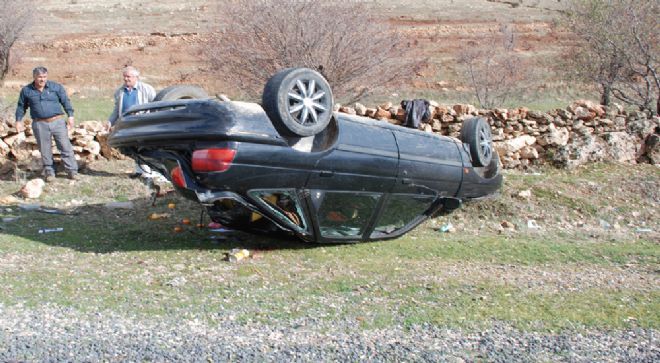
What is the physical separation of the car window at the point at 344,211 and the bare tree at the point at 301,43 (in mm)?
8791

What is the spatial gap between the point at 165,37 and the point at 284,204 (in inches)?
1639

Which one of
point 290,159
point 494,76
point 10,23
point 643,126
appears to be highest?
point 290,159

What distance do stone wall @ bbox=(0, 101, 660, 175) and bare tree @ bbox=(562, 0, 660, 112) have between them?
2347 millimetres

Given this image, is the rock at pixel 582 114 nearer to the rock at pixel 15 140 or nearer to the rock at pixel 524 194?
the rock at pixel 524 194

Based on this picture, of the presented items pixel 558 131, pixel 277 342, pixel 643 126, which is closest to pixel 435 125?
pixel 558 131

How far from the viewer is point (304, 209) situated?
6445 millimetres

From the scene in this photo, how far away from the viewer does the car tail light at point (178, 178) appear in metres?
5.93

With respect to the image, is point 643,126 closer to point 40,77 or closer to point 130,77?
point 130,77

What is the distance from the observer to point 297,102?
6160mm

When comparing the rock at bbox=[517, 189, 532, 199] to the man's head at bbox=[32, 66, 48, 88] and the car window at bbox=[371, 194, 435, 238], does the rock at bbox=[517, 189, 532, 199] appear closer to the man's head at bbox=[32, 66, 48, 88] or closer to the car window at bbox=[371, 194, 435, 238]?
the car window at bbox=[371, 194, 435, 238]

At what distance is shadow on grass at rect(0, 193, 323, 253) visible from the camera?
7129 mm

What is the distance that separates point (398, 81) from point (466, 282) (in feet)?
42.3

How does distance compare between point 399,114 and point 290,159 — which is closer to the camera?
point 290,159

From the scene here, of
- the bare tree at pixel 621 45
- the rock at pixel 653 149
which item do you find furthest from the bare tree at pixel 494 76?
the rock at pixel 653 149
